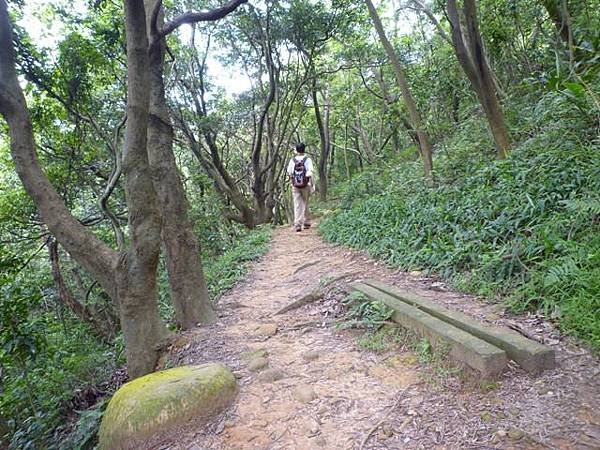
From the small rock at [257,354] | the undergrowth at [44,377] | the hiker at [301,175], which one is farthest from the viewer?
the hiker at [301,175]

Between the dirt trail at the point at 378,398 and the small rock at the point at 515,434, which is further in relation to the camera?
the dirt trail at the point at 378,398

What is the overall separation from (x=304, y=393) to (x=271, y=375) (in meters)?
0.45

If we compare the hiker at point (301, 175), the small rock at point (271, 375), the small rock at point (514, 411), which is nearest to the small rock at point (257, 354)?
the small rock at point (271, 375)

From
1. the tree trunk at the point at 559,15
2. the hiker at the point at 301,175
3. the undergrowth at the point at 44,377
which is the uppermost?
the tree trunk at the point at 559,15

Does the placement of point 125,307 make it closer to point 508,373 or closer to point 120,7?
point 508,373

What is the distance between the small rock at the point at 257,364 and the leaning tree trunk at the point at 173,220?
5.01ft

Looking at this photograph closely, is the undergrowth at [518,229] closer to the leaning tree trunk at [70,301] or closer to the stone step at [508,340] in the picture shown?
the stone step at [508,340]

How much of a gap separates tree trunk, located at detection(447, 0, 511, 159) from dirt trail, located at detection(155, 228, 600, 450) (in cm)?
339

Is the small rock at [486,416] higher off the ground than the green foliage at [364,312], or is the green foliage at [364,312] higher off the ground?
the green foliage at [364,312]

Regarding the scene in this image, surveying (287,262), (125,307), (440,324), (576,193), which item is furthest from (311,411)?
(287,262)

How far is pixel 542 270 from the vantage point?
3514 mm

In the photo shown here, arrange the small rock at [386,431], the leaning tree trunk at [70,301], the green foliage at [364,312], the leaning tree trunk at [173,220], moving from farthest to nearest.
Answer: the leaning tree trunk at [70,301], the leaning tree trunk at [173,220], the green foliage at [364,312], the small rock at [386,431]

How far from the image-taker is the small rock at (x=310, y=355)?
137 inches

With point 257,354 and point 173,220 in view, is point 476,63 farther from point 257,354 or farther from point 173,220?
A: point 257,354
